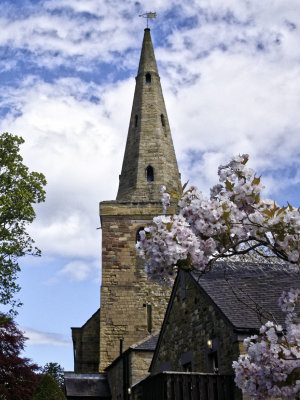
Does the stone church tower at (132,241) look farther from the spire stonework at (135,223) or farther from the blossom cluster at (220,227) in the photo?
the blossom cluster at (220,227)

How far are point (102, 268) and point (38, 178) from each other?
435 inches

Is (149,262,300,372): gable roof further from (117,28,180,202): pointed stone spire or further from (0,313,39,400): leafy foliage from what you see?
(0,313,39,400): leafy foliage

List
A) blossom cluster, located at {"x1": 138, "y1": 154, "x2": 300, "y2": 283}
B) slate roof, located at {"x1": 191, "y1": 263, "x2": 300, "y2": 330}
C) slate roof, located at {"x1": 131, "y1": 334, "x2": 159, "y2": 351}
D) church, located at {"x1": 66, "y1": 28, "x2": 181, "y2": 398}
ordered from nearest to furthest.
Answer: blossom cluster, located at {"x1": 138, "y1": 154, "x2": 300, "y2": 283} < slate roof, located at {"x1": 191, "y1": 263, "x2": 300, "y2": 330} < slate roof, located at {"x1": 131, "y1": 334, "x2": 159, "y2": 351} < church, located at {"x1": 66, "y1": 28, "x2": 181, "y2": 398}

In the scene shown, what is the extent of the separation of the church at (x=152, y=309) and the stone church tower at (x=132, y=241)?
5 centimetres

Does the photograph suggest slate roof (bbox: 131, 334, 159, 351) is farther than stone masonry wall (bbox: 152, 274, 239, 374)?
Yes

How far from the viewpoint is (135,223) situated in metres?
30.4

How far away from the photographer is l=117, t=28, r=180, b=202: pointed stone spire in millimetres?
31797

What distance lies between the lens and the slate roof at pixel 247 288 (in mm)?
13055

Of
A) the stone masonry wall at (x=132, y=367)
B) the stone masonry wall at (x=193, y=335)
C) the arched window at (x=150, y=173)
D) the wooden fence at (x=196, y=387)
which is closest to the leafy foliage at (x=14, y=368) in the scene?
the stone masonry wall at (x=132, y=367)

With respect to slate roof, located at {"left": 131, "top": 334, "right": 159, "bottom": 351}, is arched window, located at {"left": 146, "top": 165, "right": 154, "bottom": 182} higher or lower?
higher

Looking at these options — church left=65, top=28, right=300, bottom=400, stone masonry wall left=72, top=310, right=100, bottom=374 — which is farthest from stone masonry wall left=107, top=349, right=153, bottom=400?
stone masonry wall left=72, top=310, right=100, bottom=374

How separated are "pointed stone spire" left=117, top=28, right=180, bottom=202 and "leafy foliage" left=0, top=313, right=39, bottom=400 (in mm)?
9773

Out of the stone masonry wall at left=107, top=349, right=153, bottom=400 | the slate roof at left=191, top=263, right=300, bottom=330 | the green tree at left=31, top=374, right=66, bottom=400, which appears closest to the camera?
the slate roof at left=191, top=263, right=300, bottom=330

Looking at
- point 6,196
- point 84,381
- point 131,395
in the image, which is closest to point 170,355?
point 131,395
